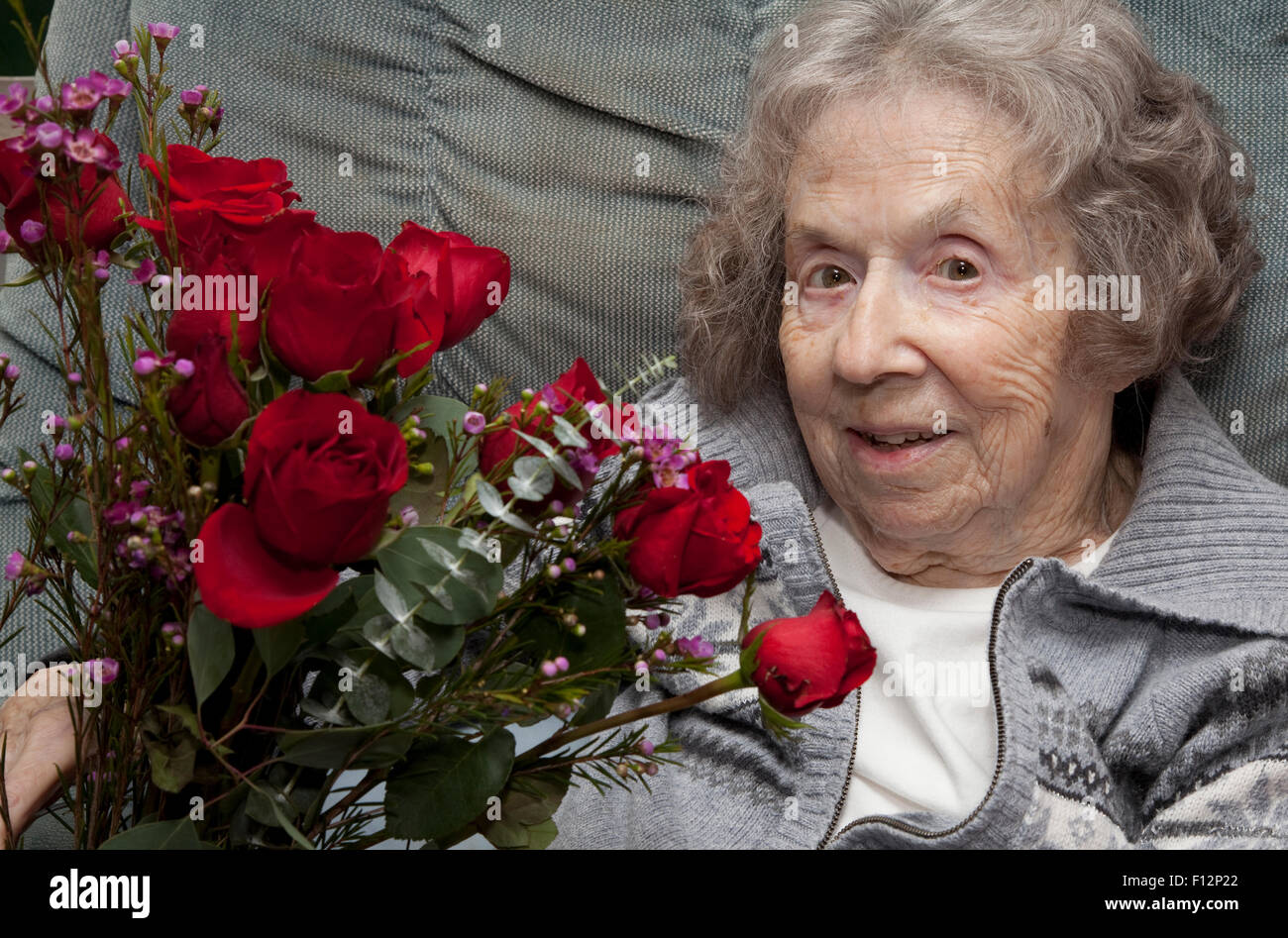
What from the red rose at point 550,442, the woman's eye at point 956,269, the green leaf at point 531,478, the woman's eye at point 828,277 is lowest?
the green leaf at point 531,478

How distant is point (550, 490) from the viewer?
701 mm

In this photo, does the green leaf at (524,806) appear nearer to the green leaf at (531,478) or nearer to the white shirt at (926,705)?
the green leaf at (531,478)

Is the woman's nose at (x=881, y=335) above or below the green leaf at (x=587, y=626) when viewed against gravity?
above

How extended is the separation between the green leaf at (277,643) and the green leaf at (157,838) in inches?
4.5

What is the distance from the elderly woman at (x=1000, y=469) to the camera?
3.79ft

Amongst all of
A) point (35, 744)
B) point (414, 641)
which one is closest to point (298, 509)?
point (414, 641)

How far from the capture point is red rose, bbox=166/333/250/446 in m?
0.65

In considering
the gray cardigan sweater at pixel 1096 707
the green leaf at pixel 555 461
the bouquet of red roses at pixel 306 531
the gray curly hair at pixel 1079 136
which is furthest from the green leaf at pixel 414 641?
the gray curly hair at pixel 1079 136

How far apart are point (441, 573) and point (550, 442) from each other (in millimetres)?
96

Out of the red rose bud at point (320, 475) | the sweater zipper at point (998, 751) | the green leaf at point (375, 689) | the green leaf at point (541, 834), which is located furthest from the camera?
the sweater zipper at point (998, 751)

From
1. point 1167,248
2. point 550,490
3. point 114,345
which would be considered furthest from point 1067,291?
point 114,345

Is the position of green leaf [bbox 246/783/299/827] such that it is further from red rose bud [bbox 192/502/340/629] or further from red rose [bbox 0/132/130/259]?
red rose [bbox 0/132/130/259]

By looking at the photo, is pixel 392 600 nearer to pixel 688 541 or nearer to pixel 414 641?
pixel 414 641

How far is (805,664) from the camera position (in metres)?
0.69
